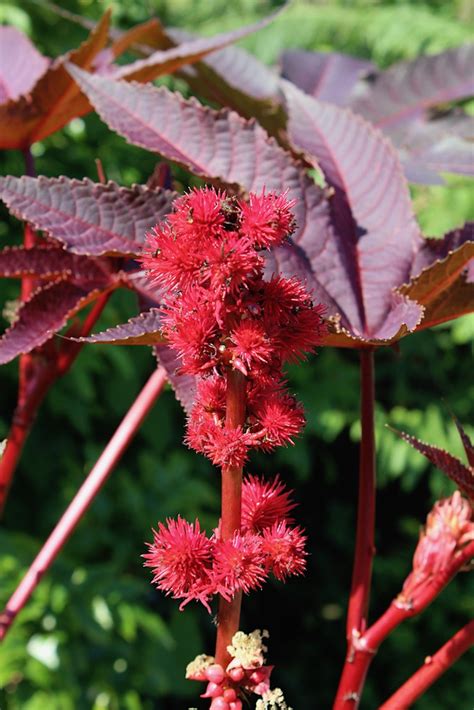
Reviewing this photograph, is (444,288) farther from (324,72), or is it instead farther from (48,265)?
(324,72)

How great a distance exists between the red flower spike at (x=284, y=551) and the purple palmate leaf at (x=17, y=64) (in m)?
0.66

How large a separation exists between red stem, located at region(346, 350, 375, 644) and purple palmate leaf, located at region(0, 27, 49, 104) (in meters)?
0.51

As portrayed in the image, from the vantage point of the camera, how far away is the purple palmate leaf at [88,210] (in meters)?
0.62

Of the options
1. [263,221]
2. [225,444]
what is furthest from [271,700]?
[263,221]

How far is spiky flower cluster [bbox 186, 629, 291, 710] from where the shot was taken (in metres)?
0.42

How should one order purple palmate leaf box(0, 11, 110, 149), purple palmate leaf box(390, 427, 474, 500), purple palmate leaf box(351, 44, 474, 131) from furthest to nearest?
1. purple palmate leaf box(351, 44, 474, 131)
2. purple palmate leaf box(0, 11, 110, 149)
3. purple palmate leaf box(390, 427, 474, 500)

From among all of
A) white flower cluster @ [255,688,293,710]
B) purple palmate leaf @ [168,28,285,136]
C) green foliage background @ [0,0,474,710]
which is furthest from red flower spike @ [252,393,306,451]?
green foliage background @ [0,0,474,710]

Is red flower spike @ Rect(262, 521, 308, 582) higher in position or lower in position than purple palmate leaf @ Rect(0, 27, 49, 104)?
lower

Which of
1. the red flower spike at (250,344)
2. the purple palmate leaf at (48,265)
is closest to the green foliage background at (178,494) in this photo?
the purple palmate leaf at (48,265)

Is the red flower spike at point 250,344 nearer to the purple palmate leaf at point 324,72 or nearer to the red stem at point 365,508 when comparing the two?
the red stem at point 365,508

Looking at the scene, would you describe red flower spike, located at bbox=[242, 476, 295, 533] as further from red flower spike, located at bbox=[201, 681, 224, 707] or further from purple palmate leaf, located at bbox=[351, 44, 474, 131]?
purple palmate leaf, located at bbox=[351, 44, 474, 131]

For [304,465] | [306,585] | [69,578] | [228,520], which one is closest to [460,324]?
[304,465]

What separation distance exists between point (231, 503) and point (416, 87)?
763 mm

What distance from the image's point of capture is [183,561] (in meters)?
0.41
